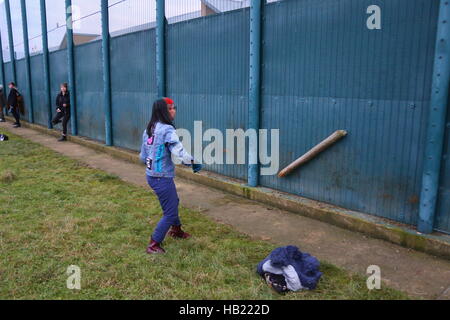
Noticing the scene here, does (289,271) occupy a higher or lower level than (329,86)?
lower

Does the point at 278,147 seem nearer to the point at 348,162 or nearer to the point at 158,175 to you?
the point at 348,162

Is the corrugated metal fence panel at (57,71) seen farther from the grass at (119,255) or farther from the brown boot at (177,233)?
the brown boot at (177,233)

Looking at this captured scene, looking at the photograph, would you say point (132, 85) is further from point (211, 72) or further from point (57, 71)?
point (57, 71)

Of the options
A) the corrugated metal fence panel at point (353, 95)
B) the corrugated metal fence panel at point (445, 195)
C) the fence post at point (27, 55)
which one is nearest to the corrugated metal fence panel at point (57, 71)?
the fence post at point (27, 55)

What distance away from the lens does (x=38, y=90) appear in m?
16.7

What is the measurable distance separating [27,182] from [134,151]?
122 inches

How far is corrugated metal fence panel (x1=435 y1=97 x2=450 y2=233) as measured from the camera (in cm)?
419

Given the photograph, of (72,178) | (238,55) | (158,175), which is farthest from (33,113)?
(158,175)

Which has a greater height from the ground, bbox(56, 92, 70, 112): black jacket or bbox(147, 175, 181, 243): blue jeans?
bbox(56, 92, 70, 112): black jacket

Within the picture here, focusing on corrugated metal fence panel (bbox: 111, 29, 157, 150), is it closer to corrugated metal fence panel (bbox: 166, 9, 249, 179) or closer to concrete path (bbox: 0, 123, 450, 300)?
corrugated metal fence panel (bbox: 166, 9, 249, 179)

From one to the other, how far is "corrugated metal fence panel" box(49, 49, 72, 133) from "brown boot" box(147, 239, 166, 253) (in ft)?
35.8

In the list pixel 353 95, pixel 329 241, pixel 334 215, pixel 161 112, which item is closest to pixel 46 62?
pixel 161 112

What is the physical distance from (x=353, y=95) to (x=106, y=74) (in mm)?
7470

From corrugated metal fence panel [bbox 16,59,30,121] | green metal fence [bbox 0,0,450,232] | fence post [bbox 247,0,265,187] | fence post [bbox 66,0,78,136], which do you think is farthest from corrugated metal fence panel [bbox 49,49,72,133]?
fence post [bbox 247,0,265,187]
